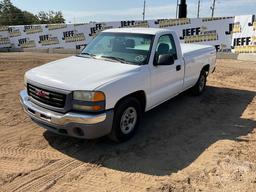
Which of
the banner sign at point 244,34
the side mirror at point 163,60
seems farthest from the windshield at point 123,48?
the banner sign at point 244,34

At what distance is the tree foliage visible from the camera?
4691cm

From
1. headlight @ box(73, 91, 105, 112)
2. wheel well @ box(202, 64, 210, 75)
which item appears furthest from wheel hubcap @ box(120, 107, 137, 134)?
wheel well @ box(202, 64, 210, 75)

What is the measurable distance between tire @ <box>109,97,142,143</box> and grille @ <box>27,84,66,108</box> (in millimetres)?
840

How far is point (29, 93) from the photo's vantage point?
5039 millimetres

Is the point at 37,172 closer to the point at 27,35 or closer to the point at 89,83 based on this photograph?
the point at 89,83

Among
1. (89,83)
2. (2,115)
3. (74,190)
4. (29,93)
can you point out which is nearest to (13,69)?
(2,115)

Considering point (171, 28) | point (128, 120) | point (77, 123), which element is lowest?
point (128, 120)

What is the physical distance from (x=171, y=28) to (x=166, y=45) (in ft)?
38.9

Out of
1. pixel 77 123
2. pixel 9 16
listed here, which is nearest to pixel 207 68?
pixel 77 123

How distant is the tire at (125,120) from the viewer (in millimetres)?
4734

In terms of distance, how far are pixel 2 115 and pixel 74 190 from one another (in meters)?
3.31

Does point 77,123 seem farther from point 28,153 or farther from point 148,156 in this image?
point 148,156

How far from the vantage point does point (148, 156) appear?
15.3ft

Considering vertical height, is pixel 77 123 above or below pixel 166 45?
below
